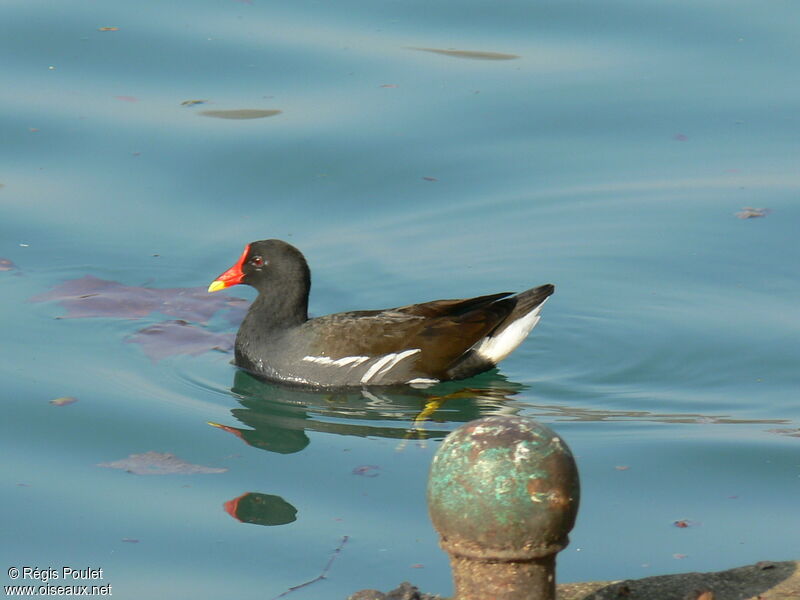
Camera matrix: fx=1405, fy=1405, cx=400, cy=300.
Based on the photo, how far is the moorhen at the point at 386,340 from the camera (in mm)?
8586

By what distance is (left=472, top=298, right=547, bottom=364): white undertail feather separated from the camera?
8617 mm

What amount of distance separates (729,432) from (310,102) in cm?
538

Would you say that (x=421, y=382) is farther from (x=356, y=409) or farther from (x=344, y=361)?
(x=356, y=409)

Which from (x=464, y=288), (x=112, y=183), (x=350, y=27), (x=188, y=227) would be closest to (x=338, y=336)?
(x=464, y=288)

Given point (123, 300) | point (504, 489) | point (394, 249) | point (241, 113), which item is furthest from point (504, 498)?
point (241, 113)

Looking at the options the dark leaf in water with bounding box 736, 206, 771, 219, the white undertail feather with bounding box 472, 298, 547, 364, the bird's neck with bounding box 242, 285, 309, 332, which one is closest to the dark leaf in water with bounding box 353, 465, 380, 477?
the white undertail feather with bounding box 472, 298, 547, 364

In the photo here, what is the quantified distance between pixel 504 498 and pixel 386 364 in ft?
14.7

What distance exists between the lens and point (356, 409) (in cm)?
820

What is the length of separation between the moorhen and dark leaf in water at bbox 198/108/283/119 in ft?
9.44

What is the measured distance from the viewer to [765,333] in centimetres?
855

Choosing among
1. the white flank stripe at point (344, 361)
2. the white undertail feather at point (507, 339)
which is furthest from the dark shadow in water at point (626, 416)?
the white flank stripe at point (344, 361)

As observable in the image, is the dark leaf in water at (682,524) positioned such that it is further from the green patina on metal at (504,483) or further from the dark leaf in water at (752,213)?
the dark leaf in water at (752,213)

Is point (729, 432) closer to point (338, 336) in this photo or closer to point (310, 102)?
point (338, 336)

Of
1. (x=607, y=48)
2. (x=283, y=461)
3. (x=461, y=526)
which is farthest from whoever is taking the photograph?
(x=607, y=48)
